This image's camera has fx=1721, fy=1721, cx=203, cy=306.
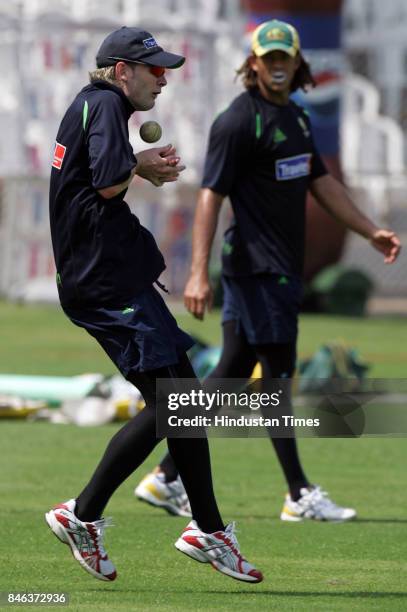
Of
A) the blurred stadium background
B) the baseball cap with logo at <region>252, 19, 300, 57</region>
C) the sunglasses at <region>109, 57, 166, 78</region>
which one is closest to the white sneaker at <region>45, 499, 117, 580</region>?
the sunglasses at <region>109, 57, 166, 78</region>

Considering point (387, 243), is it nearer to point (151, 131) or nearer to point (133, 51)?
point (151, 131)

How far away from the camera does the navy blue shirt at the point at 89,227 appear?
5.93 meters

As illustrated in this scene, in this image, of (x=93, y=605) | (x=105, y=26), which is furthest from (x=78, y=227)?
(x=105, y=26)

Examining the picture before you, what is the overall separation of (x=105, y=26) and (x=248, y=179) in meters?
15.0

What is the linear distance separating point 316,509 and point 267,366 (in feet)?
2.24

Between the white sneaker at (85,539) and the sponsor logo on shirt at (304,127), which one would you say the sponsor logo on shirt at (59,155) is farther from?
the sponsor logo on shirt at (304,127)

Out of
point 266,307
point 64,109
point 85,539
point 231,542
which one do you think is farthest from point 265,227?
point 64,109

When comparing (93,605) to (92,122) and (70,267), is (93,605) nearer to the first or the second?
(70,267)

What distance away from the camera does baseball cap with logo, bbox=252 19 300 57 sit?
7820 mm

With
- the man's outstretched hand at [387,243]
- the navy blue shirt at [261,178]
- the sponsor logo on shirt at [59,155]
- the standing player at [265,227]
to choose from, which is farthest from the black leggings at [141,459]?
the man's outstretched hand at [387,243]

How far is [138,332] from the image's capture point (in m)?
5.96

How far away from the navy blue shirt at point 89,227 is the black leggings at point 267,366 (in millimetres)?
1895

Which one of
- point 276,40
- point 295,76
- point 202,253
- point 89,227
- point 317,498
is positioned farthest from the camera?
point 295,76

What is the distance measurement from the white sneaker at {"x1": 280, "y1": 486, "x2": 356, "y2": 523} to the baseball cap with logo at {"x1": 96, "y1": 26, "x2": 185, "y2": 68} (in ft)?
8.04
